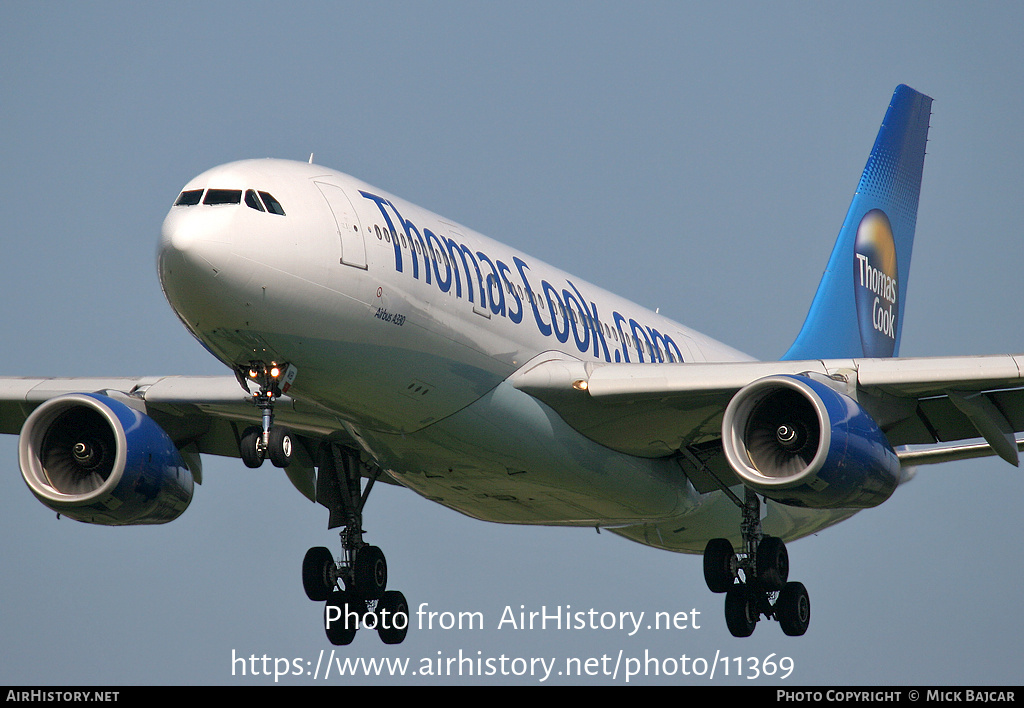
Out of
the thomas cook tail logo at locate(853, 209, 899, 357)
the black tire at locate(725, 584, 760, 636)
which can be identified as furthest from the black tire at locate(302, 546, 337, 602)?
the thomas cook tail logo at locate(853, 209, 899, 357)

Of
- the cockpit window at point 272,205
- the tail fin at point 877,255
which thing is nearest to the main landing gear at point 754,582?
the tail fin at point 877,255

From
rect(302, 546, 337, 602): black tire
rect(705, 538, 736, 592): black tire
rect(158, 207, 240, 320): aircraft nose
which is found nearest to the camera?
rect(158, 207, 240, 320): aircraft nose

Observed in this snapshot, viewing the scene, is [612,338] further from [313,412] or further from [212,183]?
[212,183]

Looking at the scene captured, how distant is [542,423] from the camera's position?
19.5 meters

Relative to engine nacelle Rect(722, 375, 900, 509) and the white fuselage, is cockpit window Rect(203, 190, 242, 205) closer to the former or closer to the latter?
the white fuselage

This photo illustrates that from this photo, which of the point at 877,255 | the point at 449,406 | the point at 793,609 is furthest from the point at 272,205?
the point at 877,255

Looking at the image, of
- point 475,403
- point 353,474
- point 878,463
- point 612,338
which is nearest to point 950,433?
point 878,463

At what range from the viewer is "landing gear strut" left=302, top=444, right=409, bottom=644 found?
2217 centimetres

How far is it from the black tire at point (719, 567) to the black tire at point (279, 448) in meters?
9.08

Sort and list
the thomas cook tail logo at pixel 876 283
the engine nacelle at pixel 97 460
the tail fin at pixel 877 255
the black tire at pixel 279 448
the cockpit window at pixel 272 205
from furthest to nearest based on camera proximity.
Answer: the thomas cook tail logo at pixel 876 283, the tail fin at pixel 877 255, the engine nacelle at pixel 97 460, the cockpit window at pixel 272 205, the black tire at pixel 279 448

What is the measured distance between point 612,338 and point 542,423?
3.19 metres

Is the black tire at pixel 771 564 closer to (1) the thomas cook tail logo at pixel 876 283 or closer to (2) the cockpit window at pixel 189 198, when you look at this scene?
(1) the thomas cook tail logo at pixel 876 283

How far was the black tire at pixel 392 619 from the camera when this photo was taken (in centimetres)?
2248

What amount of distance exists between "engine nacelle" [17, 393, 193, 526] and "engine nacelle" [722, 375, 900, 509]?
8836 millimetres
